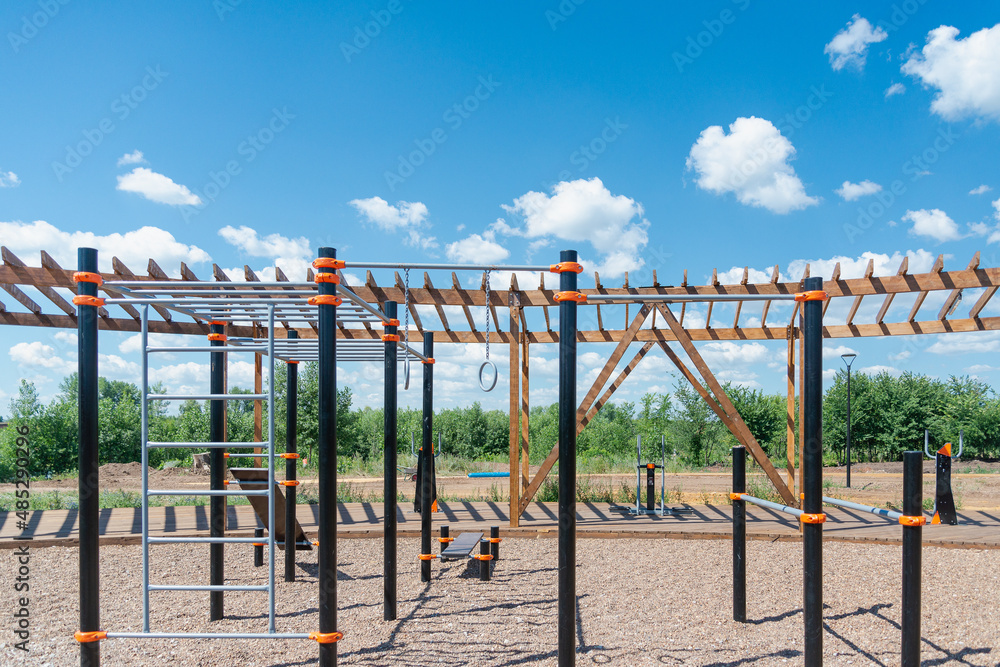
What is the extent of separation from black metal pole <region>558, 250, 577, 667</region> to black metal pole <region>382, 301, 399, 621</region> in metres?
2.13

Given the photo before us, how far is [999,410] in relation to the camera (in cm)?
2320

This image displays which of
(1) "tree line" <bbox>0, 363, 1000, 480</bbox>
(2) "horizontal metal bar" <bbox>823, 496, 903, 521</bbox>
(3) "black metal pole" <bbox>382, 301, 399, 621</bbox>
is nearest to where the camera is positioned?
(2) "horizontal metal bar" <bbox>823, 496, 903, 521</bbox>

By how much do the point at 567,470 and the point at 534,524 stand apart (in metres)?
6.06

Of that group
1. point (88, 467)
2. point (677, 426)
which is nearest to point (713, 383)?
point (88, 467)

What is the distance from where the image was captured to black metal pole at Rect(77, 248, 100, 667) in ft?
12.8

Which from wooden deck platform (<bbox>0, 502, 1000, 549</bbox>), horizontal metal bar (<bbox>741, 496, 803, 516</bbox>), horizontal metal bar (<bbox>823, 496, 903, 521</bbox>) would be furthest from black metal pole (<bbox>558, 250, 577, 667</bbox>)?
wooden deck platform (<bbox>0, 502, 1000, 549</bbox>)

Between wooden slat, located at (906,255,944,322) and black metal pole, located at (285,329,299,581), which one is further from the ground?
wooden slat, located at (906,255,944,322)

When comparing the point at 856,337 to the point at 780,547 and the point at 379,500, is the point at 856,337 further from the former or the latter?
the point at 379,500

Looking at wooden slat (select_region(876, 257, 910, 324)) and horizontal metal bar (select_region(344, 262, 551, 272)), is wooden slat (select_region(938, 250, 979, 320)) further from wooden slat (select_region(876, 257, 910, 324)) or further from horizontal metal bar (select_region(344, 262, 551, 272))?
horizontal metal bar (select_region(344, 262, 551, 272))

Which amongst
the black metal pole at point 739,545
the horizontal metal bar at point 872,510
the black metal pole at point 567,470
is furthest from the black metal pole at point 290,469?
the horizontal metal bar at point 872,510

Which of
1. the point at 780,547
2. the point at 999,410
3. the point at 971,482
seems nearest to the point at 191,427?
the point at 780,547

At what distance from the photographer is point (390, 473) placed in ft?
19.3

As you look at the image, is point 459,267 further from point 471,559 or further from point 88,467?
point 471,559

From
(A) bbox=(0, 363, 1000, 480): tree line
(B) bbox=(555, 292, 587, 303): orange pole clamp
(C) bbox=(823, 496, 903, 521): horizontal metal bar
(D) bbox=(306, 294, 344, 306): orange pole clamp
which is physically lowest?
(A) bbox=(0, 363, 1000, 480): tree line
